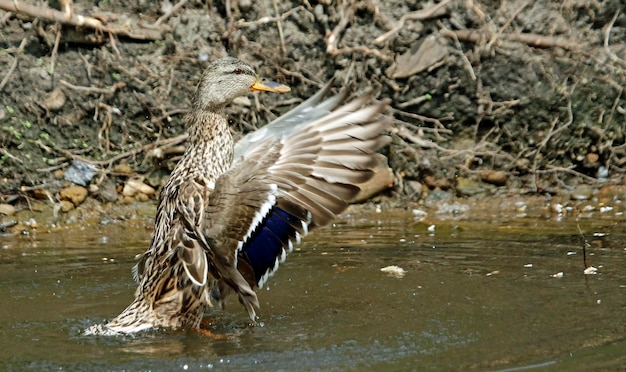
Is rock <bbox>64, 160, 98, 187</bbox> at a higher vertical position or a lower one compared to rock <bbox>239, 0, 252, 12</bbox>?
lower

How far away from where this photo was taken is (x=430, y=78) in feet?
29.3

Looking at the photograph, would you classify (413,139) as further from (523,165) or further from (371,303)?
(371,303)

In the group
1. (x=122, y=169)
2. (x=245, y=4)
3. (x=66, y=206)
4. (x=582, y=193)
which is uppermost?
(x=245, y=4)

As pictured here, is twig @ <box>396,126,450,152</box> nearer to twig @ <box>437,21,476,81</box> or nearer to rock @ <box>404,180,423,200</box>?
rock @ <box>404,180,423,200</box>

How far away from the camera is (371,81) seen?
29.3 ft

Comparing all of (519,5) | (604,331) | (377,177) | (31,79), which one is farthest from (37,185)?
(604,331)

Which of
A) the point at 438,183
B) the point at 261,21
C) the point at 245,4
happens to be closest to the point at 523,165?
the point at 438,183

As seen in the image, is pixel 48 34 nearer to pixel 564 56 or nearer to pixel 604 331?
pixel 564 56

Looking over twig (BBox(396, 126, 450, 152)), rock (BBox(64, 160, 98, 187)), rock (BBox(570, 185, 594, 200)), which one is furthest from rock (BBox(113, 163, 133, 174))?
rock (BBox(570, 185, 594, 200))

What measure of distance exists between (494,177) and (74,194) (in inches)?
135

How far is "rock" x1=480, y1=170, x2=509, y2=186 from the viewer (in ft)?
29.3

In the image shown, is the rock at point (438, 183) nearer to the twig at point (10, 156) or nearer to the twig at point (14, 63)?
the twig at point (10, 156)

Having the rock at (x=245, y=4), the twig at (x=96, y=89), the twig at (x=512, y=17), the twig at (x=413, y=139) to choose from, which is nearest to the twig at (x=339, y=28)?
the rock at (x=245, y=4)

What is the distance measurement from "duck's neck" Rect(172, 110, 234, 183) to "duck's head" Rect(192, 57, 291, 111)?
0.09m
